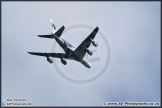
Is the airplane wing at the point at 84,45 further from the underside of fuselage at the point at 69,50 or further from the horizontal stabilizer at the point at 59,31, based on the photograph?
the horizontal stabilizer at the point at 59,31

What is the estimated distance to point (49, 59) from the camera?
260 feet

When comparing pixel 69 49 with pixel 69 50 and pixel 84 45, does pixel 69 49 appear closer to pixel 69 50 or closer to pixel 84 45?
pixel 69 50

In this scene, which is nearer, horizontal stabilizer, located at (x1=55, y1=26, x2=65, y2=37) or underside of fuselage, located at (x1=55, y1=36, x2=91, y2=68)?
horizontal stabilizer, located at (x1=55, y1=26, x2=65, y2=37)

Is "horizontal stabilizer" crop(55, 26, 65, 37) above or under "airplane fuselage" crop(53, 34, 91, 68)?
above

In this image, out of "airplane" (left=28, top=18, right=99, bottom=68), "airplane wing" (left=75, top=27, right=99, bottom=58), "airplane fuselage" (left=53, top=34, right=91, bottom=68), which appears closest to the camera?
"airplane wing" (left=75, top=27, right=99, bottom=58)

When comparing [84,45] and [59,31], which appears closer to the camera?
[59,31]

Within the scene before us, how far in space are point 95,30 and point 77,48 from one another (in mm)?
6990

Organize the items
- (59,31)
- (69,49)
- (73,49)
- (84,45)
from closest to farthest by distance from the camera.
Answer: (59,31), (84,45), (69,49), (73,49)

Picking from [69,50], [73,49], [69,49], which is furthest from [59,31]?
[73,49]

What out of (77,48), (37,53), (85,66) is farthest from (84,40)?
(37,53)

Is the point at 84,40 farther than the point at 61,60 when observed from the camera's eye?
No

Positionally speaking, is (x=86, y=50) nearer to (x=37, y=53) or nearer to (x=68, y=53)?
(x=68, y=53)

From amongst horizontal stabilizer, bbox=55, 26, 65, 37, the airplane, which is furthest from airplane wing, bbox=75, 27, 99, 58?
horizontal stabilizer, bbox=55, 26, 65, 37

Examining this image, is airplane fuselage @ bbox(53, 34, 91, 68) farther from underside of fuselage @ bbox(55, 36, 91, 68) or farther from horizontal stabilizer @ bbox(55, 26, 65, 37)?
horizontal stabilizer @ bbox(55, 26, 65, 37)
